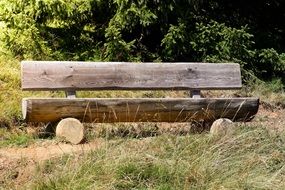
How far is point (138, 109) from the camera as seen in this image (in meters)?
7.33

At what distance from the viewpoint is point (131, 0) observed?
31.9ft

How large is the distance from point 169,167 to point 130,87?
224cm

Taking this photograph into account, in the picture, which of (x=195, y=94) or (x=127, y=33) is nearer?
(x=195, y=94)

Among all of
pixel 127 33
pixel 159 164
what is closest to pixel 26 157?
pixel 159 164

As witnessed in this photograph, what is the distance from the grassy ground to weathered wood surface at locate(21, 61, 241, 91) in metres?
0.71

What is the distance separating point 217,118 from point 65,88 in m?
2.32

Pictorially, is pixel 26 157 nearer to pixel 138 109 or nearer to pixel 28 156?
pixel 28 156

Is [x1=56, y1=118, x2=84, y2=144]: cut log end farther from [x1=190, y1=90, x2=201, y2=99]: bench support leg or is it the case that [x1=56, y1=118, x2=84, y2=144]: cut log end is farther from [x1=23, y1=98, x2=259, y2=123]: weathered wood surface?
[x1=190, y1=90, x2=201, y2=99]: bench support leg

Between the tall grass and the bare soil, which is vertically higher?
the tall grass

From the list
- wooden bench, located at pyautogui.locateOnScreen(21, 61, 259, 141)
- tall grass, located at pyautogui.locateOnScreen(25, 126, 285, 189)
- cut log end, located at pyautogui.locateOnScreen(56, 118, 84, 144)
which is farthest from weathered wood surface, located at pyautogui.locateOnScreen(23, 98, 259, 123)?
tall grass, located at pyautogui.locateOnScreen(25, 126, 285, 189)

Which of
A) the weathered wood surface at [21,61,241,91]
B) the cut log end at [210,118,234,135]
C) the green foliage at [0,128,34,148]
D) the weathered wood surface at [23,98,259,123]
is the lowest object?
the green foliage at [0,128,34,148]

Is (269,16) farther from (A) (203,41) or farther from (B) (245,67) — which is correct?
(A) (203,41)

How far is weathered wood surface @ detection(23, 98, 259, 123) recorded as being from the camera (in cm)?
689

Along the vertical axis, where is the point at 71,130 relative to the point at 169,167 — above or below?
below
